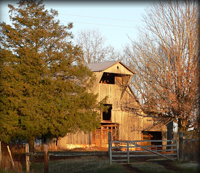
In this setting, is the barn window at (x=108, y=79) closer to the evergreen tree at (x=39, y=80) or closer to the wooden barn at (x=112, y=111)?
the wooden barn at (x=112, y=111)

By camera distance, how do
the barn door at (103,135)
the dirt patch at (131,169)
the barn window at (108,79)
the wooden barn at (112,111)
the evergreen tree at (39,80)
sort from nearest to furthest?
the dirt patch at (131,169)
the evergreen tree at (39,80)
the wooden barn at (112,111)
the barn door at (103,135)
the barn window at (108,79)

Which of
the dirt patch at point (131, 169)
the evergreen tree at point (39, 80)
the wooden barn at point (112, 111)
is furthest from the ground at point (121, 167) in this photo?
the wooden barn at point (112, 111)

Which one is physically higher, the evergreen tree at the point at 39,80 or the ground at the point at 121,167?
the evergreen tree at the point at 39,80

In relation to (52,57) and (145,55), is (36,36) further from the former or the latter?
(145,55)

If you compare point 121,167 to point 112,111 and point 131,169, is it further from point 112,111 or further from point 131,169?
point 112,111

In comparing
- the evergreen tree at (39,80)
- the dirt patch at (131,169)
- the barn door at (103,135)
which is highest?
the evergreen tree at (39,80)

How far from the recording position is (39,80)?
26094 mm

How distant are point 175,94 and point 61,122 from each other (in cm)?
810

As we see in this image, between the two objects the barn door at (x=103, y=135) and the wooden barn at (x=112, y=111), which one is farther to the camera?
the barn door at (x=103, y=135)


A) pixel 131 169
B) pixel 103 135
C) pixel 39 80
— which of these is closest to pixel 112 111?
pixel 103 135

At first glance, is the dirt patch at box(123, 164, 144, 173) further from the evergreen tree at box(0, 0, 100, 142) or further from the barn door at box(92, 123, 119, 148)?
the barn door at box(92, 123, 119, 148)

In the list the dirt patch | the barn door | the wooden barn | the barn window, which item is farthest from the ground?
the barn window

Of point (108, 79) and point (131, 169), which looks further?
point (108, 79)

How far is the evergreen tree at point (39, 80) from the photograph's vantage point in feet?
83.4
